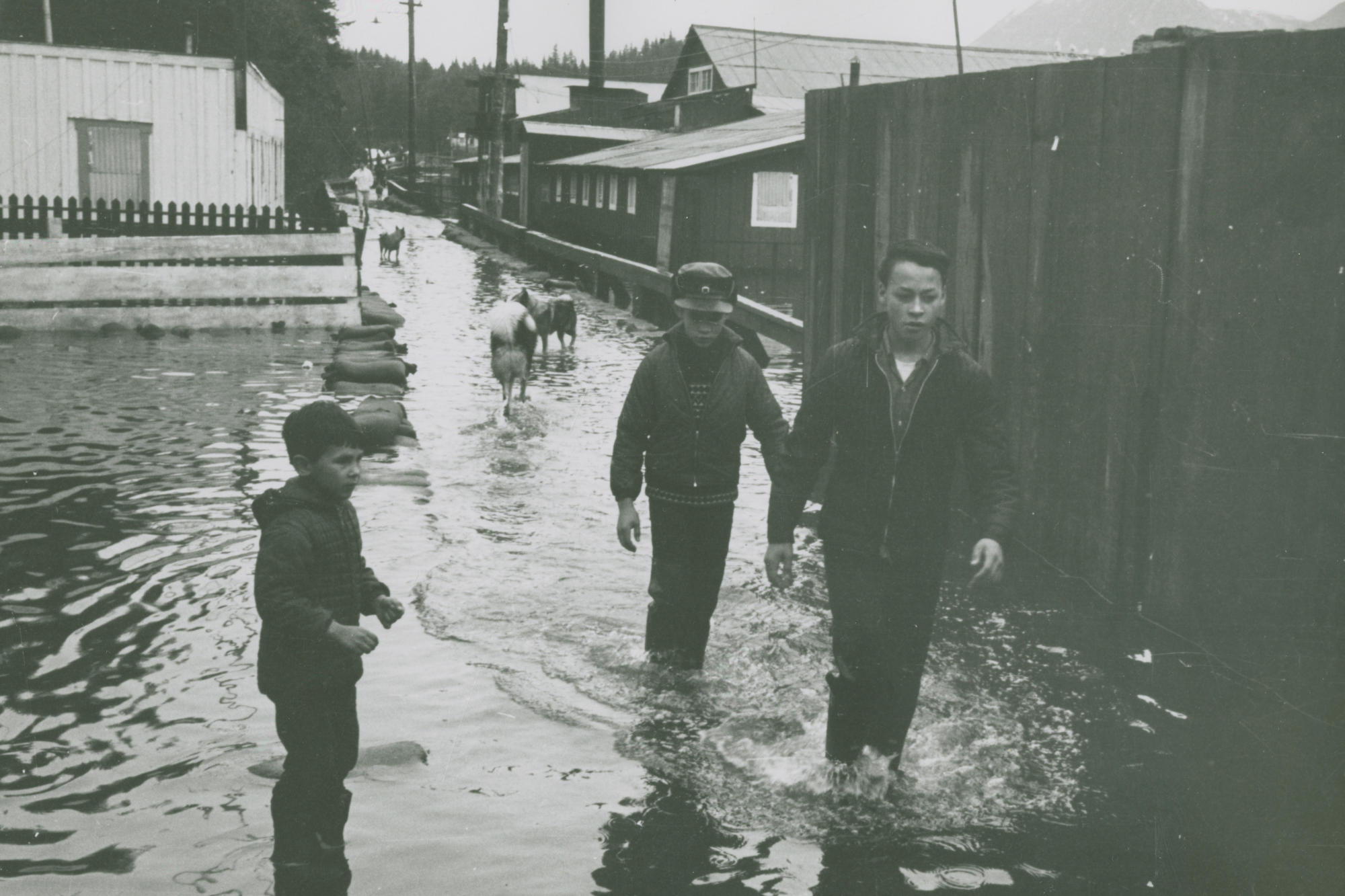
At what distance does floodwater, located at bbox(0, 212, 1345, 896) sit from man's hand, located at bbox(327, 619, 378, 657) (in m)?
0.72

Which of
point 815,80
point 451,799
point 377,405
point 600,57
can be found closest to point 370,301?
point 377,405

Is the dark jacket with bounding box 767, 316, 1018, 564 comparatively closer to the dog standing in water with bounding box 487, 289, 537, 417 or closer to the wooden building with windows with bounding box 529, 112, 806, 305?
the dog standing in water with bounding box 487, 289, 537, 417

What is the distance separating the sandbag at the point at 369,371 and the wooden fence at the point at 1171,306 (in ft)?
24.0

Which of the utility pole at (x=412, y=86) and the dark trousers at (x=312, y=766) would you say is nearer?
the dark trousers at (x=312, y=766)

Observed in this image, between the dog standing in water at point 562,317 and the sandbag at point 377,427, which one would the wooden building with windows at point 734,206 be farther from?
the sandbag at point 377,427

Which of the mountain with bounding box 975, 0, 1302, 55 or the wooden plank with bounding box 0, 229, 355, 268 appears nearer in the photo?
the mountain with bounding box 975, 0, 1302, 55

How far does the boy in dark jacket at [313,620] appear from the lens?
13.3ft

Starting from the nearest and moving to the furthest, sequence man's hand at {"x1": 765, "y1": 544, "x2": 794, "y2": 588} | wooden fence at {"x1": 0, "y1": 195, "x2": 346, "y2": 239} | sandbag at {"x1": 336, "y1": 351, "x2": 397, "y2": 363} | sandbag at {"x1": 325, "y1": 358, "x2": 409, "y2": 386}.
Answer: man's hand at {"x1": 765, "y1": 544, "x2": 794, "y2": 588} < sandbag at {"x1": 325, "y1": 358, "x2": 409, "y2": 386} < sandbag at {"x1": 336, "y1": 351, "x2": 397, "y2": 363} < wooden fence at {"x1": 0, "y1": 195, "x2": 346, "y2": 239}

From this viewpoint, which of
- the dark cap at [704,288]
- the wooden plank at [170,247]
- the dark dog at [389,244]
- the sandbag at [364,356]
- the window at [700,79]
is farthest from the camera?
the window at [700,79]

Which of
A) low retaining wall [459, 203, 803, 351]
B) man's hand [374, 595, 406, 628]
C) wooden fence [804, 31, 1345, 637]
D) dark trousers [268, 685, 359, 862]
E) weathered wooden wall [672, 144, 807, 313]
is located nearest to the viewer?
dark trousers [268, 685, 359, 862]

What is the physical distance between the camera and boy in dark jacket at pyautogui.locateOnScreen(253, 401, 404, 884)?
404 centimetres

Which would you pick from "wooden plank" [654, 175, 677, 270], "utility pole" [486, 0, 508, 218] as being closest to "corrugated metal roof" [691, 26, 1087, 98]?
"utility pole" [486, 0, 508, 218]

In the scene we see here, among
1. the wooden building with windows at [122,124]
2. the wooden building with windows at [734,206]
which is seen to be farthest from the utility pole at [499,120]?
the wooden building with windows at [122,124]

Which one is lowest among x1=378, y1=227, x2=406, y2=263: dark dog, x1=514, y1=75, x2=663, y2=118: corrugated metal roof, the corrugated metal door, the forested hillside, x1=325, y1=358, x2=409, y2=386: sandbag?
x1=325, y1=358, x2=409, y2=386: sandbag
